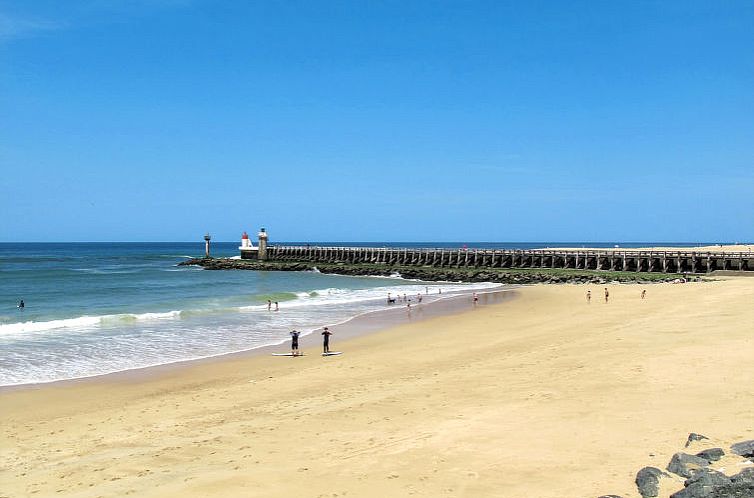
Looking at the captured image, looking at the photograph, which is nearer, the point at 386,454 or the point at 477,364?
the point at 386,454

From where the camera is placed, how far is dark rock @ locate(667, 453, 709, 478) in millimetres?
6805

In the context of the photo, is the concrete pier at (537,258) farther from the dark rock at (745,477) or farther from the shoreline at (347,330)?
the dark rock at (745,477)

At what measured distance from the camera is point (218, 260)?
79.5m

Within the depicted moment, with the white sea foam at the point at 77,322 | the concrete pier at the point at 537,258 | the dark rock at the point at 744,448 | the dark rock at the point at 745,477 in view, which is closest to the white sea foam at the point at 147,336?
the white sea foam at the point at 77,322

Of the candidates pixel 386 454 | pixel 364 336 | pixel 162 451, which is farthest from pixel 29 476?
pixel 364 336

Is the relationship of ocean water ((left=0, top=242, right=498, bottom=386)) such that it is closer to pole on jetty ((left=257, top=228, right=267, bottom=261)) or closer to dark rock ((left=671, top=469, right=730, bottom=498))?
dark rock ((left=671, top=469, right=730, bottom=498))

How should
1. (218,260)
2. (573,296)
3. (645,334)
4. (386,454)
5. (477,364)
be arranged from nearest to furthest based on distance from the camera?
(386,454), (477,364), (645,334), (573,296), (218,260)

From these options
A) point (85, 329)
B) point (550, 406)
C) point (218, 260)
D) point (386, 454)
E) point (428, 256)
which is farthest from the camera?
point (218, 260)

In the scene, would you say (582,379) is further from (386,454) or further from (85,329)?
(85,329)

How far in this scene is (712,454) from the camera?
7188 millimetres

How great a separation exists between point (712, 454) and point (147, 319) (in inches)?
1006

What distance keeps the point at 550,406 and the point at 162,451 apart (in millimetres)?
6242

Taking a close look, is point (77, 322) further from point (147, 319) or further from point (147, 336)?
point (147, 336)

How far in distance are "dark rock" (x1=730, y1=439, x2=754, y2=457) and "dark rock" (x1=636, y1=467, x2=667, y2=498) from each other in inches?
39.6
